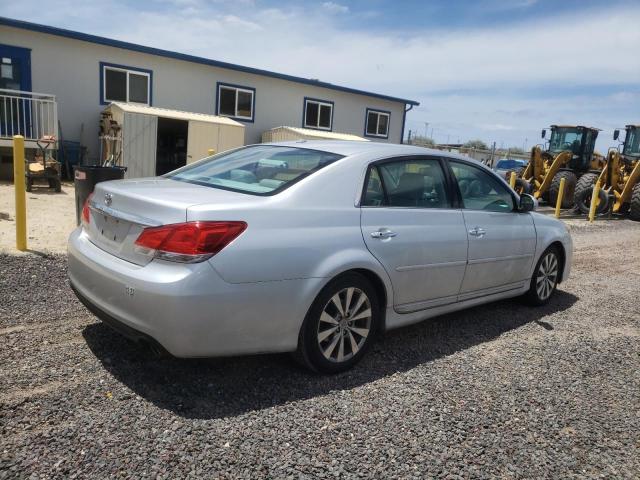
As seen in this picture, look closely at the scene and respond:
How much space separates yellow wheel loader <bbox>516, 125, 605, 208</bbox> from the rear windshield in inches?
589

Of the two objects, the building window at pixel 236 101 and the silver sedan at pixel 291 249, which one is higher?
the building window at pixel 236 101

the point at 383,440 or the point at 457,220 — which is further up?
the point at 457,220

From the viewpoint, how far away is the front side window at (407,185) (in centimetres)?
367

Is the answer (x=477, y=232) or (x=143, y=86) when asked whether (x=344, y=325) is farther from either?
(x=143, y=86)

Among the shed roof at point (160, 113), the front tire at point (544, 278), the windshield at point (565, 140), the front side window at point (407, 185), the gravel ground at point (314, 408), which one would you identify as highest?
the windshield at point (565, 140)

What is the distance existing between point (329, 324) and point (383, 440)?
833 millimetres

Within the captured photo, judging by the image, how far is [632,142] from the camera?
16.6 meters

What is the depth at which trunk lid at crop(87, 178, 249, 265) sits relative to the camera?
2906 mm

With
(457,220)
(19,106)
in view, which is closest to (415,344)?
(457,220)

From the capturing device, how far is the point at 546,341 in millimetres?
4453

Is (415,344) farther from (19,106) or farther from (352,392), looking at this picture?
(19,106)

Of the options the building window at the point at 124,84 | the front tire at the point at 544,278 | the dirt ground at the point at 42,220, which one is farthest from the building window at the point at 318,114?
the front tire at the point at 544,278

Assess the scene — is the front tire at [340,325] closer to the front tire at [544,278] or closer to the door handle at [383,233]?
the door handle at [383,233]

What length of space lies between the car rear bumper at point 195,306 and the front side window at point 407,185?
2.98ft
